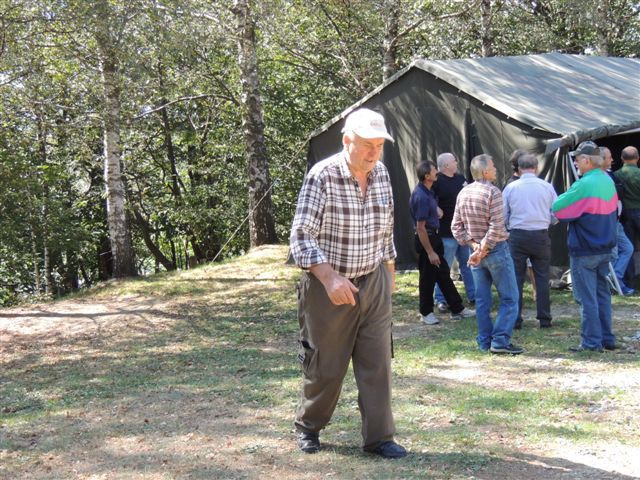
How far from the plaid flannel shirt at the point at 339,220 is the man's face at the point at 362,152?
0.18ft

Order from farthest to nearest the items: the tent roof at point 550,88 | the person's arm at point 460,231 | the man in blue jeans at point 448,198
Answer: the tent roof at point 550,88, the man in blue jeans at point 448,198, the person's arm at point 460,231

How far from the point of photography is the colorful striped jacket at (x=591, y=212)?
6.29m

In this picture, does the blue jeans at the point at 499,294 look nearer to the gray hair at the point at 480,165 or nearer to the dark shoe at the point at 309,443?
the gray hair at the point at 480,165

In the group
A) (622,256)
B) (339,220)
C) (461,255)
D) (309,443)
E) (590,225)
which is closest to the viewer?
(339,220)

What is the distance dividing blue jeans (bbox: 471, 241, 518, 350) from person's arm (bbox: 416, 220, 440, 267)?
1.21m

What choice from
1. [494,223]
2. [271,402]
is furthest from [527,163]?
[271,402]

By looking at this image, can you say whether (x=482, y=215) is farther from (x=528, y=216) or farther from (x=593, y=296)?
(x=593, y=296)

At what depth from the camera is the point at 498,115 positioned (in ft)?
33.4

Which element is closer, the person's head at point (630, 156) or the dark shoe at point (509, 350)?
the dark shoe at point (509, 350)

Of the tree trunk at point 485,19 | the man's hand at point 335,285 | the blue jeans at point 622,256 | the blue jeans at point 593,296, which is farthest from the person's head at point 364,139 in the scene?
the tree trunk at point 485,19

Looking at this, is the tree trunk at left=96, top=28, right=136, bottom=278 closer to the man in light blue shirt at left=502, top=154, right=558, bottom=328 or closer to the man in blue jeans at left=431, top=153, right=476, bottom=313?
the man in blue jeans at left=431, top=153, right=476, bottom=313

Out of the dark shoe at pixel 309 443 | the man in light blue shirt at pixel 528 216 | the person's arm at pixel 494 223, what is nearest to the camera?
the dark shoe at pixel 309 443

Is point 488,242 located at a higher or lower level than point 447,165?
lower

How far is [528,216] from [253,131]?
7.62 metres
